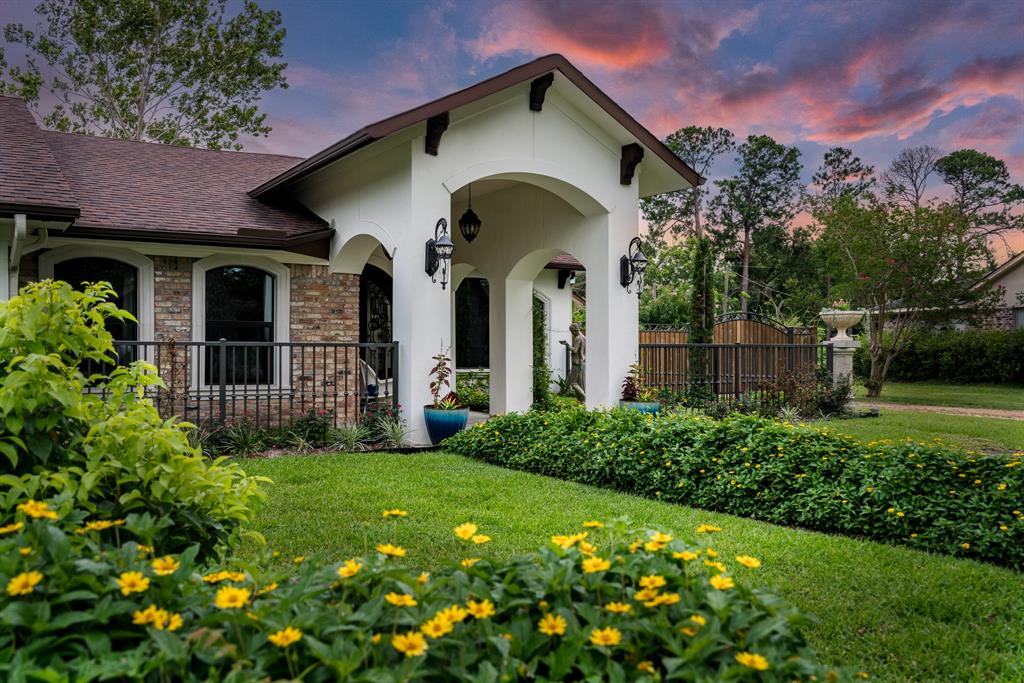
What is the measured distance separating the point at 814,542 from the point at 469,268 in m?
Result: 10.0

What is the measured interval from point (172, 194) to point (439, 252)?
17.9ft

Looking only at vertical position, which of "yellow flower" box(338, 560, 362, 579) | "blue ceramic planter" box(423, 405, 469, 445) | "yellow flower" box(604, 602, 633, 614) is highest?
"yellow flower" box(338, 560, 362, 579)

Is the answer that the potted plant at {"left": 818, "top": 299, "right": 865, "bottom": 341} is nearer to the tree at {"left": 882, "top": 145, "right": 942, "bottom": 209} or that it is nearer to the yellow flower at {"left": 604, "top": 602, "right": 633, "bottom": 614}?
the yellow flower at {"left": 604, "top": 602, "right": 633, "bottom": 614}

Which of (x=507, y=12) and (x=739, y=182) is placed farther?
(x=739, y=182)

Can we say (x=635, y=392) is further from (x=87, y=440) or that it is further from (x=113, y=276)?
(x=87, y=440)

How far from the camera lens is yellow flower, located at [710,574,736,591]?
1.87m

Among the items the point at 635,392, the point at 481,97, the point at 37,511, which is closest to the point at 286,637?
the point at 37,511

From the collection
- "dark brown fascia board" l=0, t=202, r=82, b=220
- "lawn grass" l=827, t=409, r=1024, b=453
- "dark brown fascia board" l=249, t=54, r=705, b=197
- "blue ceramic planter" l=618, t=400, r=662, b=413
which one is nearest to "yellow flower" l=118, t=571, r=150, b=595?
"dark brown fascia board" l=249, t=54, r=705, b=197

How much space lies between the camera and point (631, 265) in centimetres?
1128

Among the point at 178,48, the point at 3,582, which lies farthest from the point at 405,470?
the point at 178,48

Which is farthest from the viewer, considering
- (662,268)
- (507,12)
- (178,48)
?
(662,268)

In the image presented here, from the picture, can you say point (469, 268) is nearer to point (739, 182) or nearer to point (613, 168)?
point (613, 168)

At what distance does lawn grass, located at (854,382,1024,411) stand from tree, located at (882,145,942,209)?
12.0 metres

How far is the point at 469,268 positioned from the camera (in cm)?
1412
